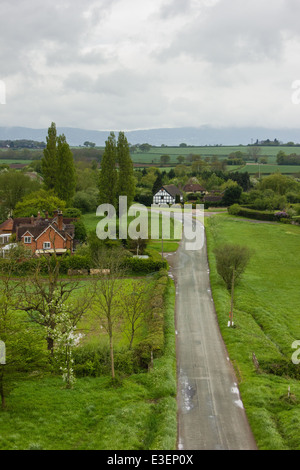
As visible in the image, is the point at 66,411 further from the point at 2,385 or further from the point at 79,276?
the point at 79,276

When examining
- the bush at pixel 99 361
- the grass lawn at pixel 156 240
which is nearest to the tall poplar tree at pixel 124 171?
the grass lawn at pixel 156 240

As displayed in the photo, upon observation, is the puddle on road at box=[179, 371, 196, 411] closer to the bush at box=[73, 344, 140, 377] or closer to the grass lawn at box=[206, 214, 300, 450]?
the grass lawn at box=[206, 214, 300, 450]

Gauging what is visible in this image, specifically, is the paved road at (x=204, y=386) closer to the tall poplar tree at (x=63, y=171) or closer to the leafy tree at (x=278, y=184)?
the tall poplar tree at (x=63, y=171)

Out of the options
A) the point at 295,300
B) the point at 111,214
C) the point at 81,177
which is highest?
the point at 81,177

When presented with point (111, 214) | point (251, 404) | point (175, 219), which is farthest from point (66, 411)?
point (175, 219)

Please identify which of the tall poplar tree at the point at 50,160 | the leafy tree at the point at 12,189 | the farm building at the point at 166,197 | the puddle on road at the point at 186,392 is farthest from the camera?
the farm building at the point at 166,197
